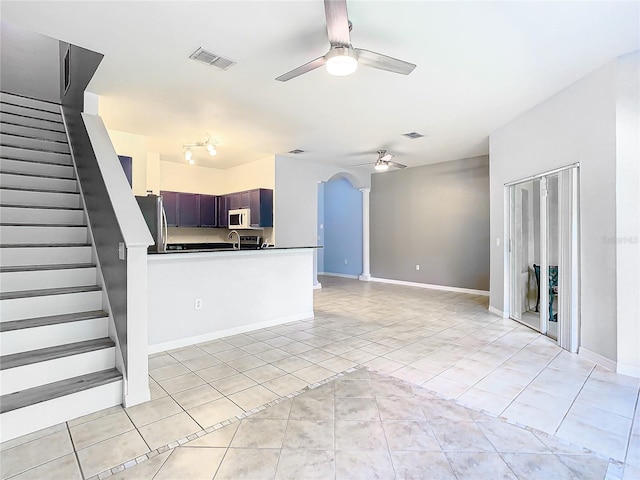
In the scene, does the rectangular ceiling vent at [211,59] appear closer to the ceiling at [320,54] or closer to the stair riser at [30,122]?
the ceiling at [320,54]

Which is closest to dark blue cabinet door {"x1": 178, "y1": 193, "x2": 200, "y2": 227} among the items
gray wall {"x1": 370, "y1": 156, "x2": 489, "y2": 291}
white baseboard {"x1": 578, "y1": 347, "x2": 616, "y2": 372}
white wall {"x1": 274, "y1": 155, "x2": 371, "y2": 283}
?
white wall {"x1": 274, "y1": 155, "x2": 371, "y2": 283}

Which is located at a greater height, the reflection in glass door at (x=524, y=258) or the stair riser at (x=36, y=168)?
the stair riser at (x=36, y=168)

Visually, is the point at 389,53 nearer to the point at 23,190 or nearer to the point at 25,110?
the point at 23,190

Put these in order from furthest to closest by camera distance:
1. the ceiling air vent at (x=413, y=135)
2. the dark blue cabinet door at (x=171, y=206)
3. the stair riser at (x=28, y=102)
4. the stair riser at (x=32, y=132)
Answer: the dark blue cabinet door at (x=171, y=206) < the ceiling air vent at (x=413, y=135) < the stair riser at (x=28, y=102) < the stair riser at (x=32, y=132)

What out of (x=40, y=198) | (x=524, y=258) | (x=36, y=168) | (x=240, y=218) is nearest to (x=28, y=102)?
(x=36, y=168)

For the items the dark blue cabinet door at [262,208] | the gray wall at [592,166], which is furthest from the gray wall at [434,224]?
the dark blue cabinet door at [262,208]

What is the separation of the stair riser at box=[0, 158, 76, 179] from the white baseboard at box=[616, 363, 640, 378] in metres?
5.62

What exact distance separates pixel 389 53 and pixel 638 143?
2.25m

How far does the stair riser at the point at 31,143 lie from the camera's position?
3.66 metres

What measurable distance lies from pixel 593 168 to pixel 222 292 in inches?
155

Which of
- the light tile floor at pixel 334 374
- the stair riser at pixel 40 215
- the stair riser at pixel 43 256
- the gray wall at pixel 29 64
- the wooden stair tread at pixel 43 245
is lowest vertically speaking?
the light tile floor at pixel 334 374

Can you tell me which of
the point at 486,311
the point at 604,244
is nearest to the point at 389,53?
the point at 604,244

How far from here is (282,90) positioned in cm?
361

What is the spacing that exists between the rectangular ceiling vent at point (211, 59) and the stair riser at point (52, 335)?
7.54 feet
